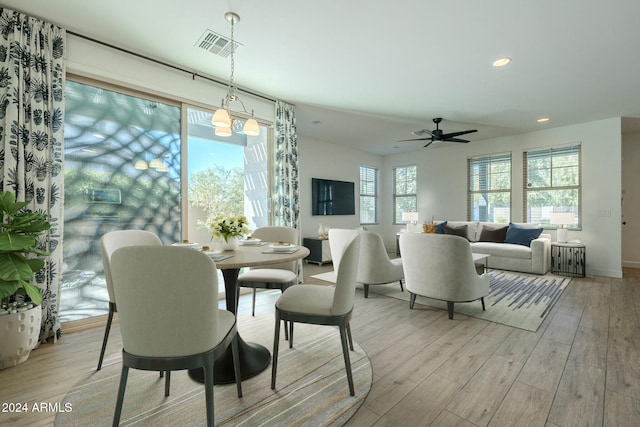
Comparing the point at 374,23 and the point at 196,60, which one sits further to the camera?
the point at 196,60

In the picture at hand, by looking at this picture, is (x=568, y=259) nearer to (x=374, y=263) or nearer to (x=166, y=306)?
(x=374, y=263)

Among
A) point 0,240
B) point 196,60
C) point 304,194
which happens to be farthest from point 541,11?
point 304,194

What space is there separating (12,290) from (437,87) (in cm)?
444

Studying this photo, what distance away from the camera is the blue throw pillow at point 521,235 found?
513 cm

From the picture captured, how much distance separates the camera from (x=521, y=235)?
5.23m

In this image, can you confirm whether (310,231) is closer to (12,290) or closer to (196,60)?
(196,60)

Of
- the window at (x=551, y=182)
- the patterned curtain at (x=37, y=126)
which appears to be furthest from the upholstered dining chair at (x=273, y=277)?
the window at (x=551, y=182)

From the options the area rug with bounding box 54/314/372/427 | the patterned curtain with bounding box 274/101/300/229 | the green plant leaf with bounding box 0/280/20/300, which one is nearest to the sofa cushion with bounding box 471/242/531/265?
the patterned curtain with bounding box 274/101/300/229

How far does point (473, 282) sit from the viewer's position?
280 centimetres

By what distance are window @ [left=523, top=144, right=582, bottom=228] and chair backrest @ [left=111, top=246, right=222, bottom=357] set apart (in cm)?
654

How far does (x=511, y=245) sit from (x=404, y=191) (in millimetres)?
3090

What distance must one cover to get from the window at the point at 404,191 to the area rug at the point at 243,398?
6065 mm

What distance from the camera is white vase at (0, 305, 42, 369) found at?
198 centimetres

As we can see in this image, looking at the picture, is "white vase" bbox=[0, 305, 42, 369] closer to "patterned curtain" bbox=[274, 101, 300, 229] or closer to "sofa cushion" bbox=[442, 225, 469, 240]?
"patterned curtain" bbox=[274, 101, 300, 229]
